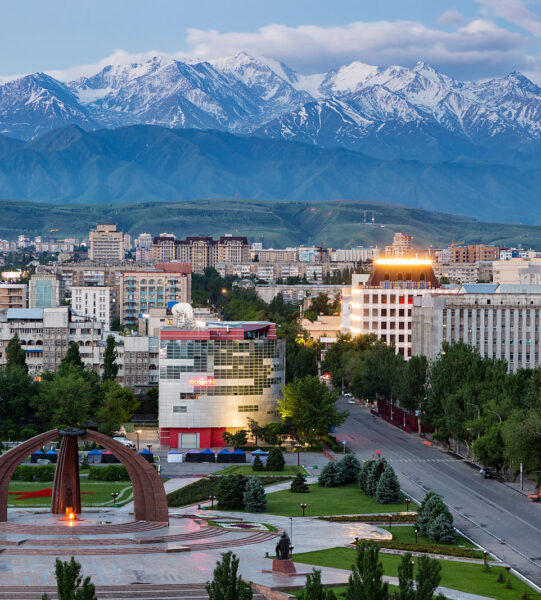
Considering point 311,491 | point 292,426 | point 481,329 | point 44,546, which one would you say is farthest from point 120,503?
point 481,329

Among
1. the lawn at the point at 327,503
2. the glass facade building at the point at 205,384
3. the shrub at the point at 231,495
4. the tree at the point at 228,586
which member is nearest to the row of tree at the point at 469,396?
the lawn at the point at 327,503

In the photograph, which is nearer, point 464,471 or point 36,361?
point 464,471

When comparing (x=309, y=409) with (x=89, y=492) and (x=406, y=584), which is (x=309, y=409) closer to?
(x=89, y=492)

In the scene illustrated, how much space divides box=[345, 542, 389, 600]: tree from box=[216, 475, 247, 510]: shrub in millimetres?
36706

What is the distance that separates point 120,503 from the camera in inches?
3263

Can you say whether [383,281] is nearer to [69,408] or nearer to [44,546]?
[69,408]

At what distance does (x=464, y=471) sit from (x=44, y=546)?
1671 inches

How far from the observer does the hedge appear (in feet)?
317

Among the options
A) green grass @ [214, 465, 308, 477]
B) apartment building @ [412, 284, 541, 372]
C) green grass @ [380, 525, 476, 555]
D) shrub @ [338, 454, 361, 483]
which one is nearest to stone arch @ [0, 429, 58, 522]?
green grass @ [380, 525, 476, 555]

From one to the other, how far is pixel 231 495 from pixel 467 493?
1626cm

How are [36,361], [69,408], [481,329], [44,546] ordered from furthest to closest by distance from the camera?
[36,361]
[481,329]
[69,408]
[44,546]

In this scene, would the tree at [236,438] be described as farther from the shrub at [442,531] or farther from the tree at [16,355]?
the shrub at [442,531]

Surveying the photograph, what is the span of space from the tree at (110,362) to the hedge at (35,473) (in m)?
40.3

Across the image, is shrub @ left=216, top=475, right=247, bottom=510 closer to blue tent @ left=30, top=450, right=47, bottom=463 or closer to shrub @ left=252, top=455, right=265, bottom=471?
shrub @ left=252, top=455, right=265, bottom=471
